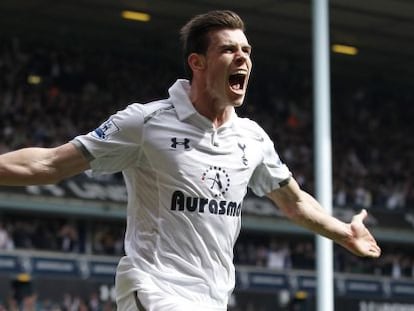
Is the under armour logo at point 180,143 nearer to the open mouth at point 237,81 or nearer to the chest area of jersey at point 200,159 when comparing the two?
the chest area of jersey at point 200,159

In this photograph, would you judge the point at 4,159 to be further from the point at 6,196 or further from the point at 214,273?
the point at 6,196

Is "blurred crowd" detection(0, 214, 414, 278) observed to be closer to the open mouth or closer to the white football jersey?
the white football jersey

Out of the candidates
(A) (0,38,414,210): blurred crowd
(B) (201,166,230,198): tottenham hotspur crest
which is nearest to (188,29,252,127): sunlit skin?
(B) (201,166,230,198): tottenham hotspur crest

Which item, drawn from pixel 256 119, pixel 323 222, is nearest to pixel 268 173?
pixel 323 222

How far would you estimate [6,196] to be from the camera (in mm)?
23703

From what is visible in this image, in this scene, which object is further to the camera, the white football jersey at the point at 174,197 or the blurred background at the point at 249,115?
the blurred background at the point at 249,115

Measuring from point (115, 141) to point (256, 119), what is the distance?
27288 mm

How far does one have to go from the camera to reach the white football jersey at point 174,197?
5.09 metres

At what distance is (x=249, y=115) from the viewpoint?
32.1 m

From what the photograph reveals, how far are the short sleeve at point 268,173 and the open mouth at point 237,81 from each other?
48cm

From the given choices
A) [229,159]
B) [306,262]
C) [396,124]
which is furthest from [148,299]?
[396,124]

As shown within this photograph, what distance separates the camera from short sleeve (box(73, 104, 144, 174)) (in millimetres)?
5078

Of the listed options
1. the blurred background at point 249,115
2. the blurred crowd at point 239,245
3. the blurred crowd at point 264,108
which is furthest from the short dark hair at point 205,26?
the blurred crowd at point 264,108

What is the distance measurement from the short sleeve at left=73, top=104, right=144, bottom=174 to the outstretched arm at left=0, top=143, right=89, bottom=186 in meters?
0.06
